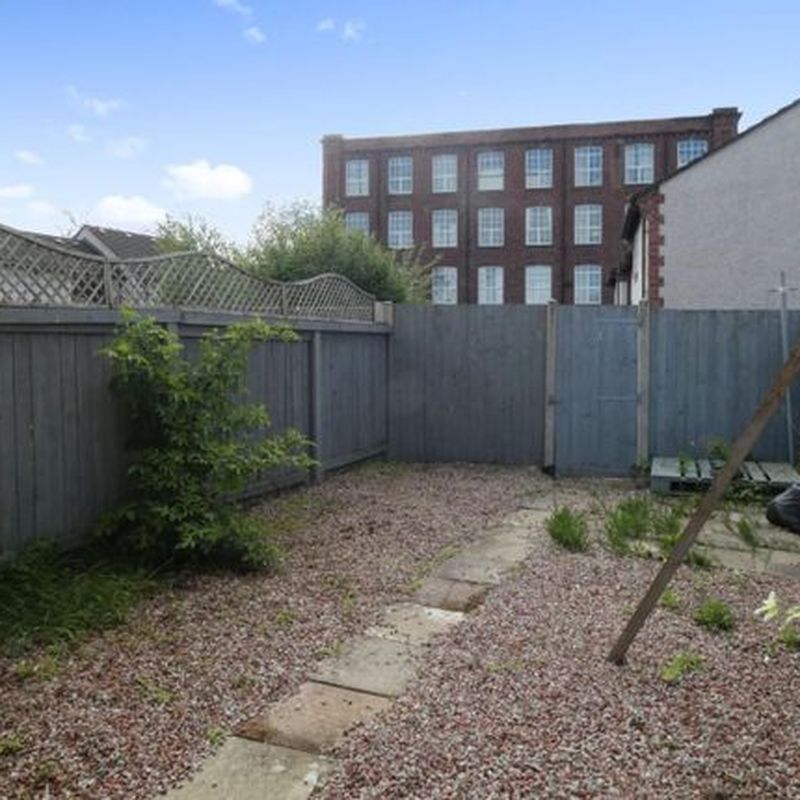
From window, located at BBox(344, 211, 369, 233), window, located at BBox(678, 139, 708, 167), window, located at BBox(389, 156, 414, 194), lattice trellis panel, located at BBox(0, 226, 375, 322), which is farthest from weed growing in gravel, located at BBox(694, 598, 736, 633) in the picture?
window, located at BBox(344, 211, 369, 233)

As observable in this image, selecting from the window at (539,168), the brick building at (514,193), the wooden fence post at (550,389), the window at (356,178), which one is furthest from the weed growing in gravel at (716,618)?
the window at (356,178)

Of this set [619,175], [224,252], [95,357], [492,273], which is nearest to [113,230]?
[224,252]

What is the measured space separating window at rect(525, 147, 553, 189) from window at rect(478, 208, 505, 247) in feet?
5.82

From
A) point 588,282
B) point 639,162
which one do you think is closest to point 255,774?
point 588,282

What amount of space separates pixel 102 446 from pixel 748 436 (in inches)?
135

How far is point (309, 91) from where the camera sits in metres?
10.3

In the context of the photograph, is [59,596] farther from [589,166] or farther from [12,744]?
[589,166]

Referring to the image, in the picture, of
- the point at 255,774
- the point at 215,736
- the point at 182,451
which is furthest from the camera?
the point at 182,451

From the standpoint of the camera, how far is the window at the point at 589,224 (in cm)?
3616

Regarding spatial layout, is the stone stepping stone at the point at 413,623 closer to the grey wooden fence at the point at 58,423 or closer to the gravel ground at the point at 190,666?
the gravel ground at the point at 190,666

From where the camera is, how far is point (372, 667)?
339 centimetres

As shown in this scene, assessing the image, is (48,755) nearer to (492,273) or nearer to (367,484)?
(367,484)

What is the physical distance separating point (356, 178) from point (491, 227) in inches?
273

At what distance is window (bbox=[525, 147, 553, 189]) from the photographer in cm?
→ 3684
